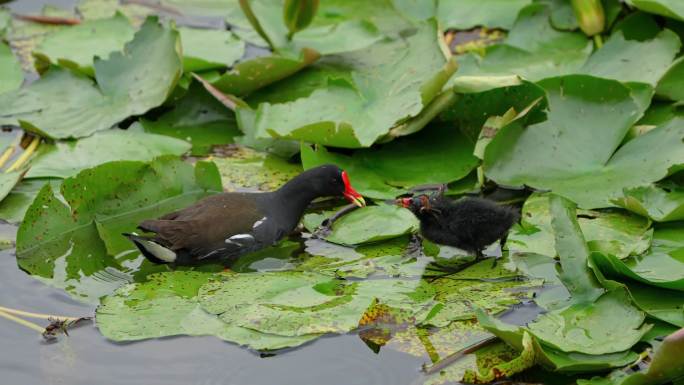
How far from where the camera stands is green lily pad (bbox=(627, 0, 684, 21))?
22.7 feet

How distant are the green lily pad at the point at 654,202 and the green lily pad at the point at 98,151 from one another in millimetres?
2661

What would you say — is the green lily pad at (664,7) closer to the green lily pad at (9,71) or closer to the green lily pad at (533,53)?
the green lily pad at (533,53)

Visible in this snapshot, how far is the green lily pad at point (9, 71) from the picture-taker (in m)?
7.53

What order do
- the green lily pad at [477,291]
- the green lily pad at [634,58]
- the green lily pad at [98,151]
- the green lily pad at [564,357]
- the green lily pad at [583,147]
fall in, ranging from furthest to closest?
1. the green lily pad at [634,58]
2. the green lily pad at [98,151]
3. the green lily pad at [583,147]
4. the green lily pad at [477,291]
5. the green lily pad at [564,357]

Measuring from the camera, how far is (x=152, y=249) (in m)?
5.71

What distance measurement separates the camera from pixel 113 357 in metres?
4.95

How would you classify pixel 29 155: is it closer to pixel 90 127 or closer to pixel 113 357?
pixel 90 127

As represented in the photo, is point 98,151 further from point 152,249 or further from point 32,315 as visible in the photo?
point 32,315

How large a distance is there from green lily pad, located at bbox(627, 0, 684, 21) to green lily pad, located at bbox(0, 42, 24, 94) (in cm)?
402

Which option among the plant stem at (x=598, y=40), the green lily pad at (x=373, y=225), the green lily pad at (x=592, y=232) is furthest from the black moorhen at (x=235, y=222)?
the plant stem at (x=598, y=40)

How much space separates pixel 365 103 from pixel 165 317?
2.08 m

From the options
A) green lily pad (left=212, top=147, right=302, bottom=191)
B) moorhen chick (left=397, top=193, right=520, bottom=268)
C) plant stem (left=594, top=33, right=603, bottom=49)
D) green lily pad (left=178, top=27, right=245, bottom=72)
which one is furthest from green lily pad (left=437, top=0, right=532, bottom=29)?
moorhen chick (left=397, top=193, right=520, bottom=268)

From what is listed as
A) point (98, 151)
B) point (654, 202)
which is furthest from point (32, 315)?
point (654, 202)

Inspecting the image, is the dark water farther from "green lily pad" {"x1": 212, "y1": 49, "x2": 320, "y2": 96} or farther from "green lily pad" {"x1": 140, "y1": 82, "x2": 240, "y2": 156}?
"green lily pad" {"x1": 212, "y1": 49, "x2": 320, "y2": 96}
